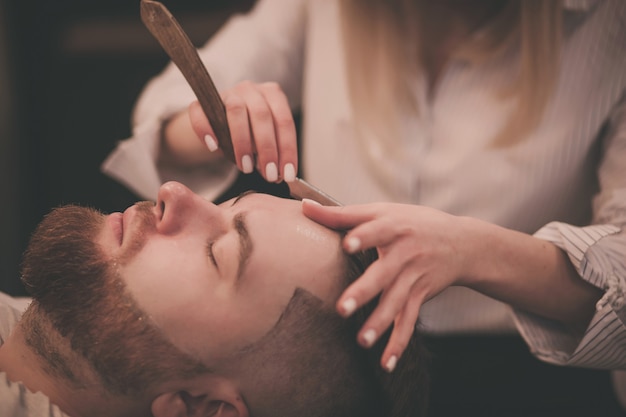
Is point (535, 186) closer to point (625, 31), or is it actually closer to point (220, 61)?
point (625, 31)

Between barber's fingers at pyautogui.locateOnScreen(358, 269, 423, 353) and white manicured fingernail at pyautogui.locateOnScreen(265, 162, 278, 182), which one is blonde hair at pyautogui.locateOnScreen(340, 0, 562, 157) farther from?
barber's fingers at pyautogui.locateOnScreen(358, 269, 423, 353)

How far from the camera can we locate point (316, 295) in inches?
35.0

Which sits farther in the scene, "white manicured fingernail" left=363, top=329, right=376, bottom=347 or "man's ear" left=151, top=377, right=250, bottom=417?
"man's ear" left=151, top=377, right=250, bottom=417

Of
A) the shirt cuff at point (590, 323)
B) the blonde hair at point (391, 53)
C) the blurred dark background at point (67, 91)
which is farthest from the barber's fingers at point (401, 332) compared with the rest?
the blurred dark background at point (67, 91)

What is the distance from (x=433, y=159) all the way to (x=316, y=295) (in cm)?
58

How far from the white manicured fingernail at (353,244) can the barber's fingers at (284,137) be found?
224 mm

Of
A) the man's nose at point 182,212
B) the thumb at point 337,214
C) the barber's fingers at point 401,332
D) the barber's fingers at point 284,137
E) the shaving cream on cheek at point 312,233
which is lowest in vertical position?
the barber's fingers at point 401,332

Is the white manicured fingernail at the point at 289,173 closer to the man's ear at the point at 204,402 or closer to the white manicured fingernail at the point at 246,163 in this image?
the white manicured fingernail at the point at 246,163

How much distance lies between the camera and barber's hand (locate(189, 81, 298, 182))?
0.96 m

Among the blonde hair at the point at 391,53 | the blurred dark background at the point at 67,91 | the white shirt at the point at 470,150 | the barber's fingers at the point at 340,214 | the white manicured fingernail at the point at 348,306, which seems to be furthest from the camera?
the blurred dark background at the point at 67,91

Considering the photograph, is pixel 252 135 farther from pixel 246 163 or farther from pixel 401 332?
pixel 401 332

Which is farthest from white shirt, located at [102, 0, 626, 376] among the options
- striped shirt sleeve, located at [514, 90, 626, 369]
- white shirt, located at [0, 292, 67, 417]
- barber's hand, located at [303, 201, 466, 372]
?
white shirt, located at [0, 292, 67, 417]

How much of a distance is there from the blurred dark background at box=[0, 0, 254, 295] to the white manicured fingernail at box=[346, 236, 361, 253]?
1471 mm

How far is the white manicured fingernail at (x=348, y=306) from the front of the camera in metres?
0.74
